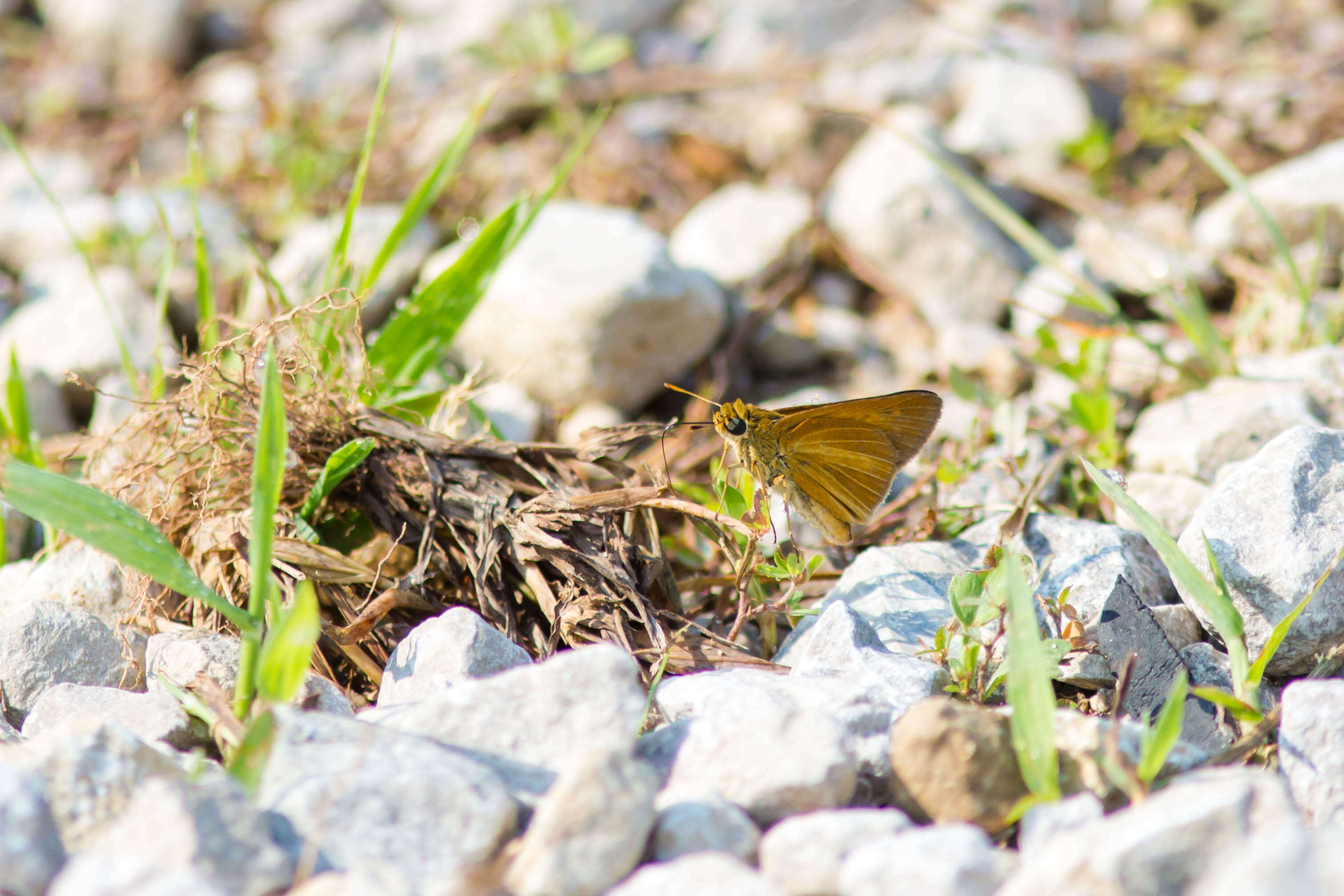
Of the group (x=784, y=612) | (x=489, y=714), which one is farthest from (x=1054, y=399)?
(x=489, y=714)

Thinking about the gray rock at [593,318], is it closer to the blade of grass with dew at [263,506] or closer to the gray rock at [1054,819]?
the blade of grass with dew at [263,506]

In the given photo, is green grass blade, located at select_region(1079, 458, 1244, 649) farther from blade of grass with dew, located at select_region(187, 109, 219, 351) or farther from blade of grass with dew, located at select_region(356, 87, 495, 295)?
blade of grass with dew, located at select_region(187, 109, 219, 351)

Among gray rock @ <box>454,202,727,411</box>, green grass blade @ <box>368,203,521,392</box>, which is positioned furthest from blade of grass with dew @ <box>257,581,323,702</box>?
gray rock @ <box>454,202,727,411</box>

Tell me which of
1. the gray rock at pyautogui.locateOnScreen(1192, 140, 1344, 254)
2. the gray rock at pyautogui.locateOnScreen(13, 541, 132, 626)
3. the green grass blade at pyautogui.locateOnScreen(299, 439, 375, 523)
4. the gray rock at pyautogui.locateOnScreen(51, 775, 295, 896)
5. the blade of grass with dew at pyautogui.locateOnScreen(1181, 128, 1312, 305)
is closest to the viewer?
the gray rock at pyautogui.locateOnScreen(51, 775, 295, 896)

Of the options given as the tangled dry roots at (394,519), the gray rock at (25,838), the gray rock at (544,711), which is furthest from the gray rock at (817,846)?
the gray rock at (25,838)

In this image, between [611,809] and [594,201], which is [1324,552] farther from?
[594,201]

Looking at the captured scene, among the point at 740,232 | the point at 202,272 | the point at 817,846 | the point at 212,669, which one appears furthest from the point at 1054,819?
the point at 740,232
